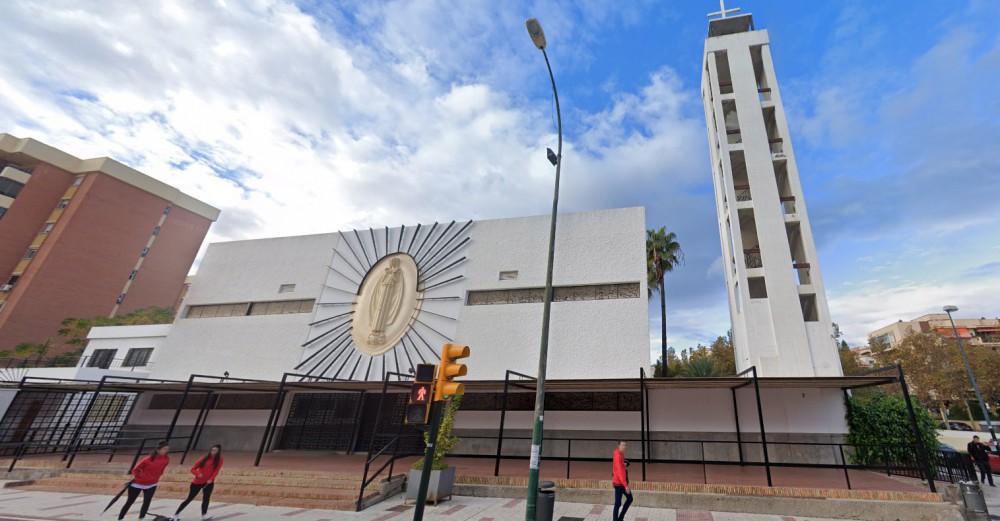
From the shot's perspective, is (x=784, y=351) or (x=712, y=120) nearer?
(x=784, y=351)

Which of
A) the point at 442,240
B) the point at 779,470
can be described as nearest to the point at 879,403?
the point at 779,470

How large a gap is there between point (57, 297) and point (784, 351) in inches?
2165

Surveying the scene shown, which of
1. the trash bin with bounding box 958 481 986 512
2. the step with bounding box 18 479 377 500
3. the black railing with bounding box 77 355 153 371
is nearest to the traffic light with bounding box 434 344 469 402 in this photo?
the step with bounding box 18 479 377 500

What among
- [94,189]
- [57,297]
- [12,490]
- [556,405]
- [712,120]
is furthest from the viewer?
[94,189]

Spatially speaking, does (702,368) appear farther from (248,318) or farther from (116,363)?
(116,363)

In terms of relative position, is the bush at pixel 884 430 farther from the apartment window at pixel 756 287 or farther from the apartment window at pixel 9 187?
the apartment window at pixel 9 187

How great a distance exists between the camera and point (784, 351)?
15242mm

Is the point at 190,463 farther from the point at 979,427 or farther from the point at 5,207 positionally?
the point at 979,427

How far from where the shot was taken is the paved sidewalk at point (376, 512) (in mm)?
8617

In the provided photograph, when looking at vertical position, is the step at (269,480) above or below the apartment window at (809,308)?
below

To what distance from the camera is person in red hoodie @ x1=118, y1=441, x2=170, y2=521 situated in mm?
8070

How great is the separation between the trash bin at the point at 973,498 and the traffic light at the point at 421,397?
36.1ft

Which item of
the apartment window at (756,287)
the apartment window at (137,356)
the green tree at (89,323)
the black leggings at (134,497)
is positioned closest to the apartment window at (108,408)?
the apartment window at (137,356)

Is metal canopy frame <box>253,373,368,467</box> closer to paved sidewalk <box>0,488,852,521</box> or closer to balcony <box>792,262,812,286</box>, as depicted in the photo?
paved sidewalk <box>0,488,852,521</box>
